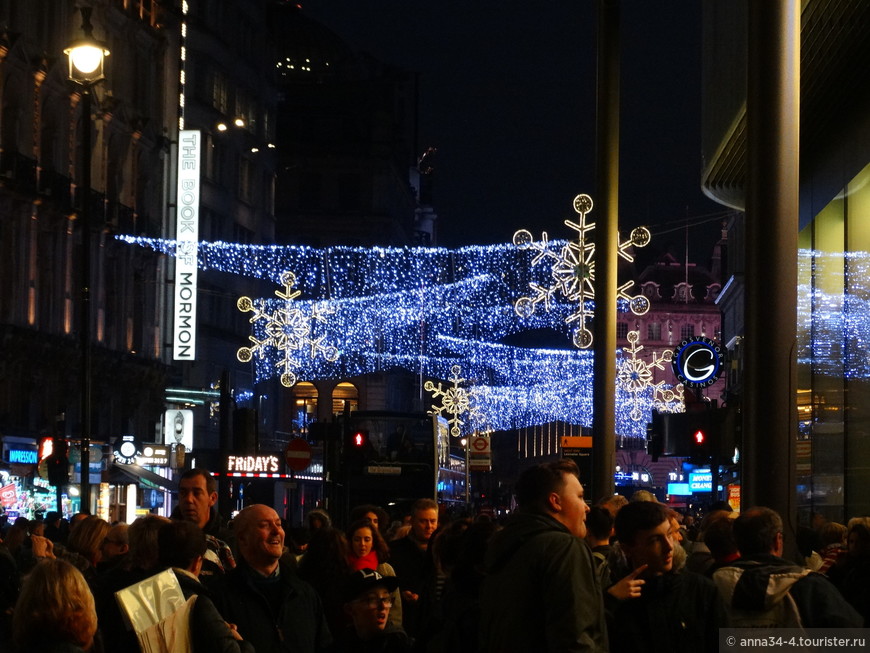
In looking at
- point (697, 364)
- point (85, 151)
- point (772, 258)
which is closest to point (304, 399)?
point (85, 151)

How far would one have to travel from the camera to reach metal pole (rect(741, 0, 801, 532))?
32.6 feet

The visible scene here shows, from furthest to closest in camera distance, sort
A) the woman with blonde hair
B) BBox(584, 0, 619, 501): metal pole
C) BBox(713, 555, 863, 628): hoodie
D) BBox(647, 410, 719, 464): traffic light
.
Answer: BBox(584, 0, 619, 501): metal pole
BBox(647, 410, 719, 464): traffic light
BBox(713, 555, 863, 628): hoodie
the woman with blonde hair

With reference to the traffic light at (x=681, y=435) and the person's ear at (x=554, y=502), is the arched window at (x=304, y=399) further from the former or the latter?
the person's ear at (x=554, y=502)

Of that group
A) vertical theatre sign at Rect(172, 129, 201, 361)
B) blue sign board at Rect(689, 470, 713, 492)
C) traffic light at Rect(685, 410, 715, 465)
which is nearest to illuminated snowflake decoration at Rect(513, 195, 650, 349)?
traffic light at Rect(685, 410, 715, 465)

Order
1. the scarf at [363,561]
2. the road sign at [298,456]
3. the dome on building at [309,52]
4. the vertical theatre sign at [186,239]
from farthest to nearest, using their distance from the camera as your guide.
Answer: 1. the dome on building at [309,52]
2. the vertical theatre sign at [186,239]
3. the road sign at [298,456]
4. the scarf at [363,561]

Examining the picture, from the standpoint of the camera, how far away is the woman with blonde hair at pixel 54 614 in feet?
19.3

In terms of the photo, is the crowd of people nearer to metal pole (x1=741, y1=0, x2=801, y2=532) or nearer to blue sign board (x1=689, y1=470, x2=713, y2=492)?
metal pole (x1=741, y1=0, x2=801, y2=532)

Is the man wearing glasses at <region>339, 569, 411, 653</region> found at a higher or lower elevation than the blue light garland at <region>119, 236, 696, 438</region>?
lower

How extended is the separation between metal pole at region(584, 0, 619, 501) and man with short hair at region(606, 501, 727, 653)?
1231cm

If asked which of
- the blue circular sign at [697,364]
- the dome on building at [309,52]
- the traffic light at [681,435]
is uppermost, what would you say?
the dome on building at [309,52]

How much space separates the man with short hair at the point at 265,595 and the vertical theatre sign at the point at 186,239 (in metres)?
49.2

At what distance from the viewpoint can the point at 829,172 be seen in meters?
21.0

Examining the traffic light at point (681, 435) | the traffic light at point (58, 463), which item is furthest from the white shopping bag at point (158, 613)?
the traffic light at point (58, 463)

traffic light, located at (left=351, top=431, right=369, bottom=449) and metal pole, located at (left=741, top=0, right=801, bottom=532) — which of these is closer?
metal pole, located at (left=741, top=0, right=801, bottom=532)
